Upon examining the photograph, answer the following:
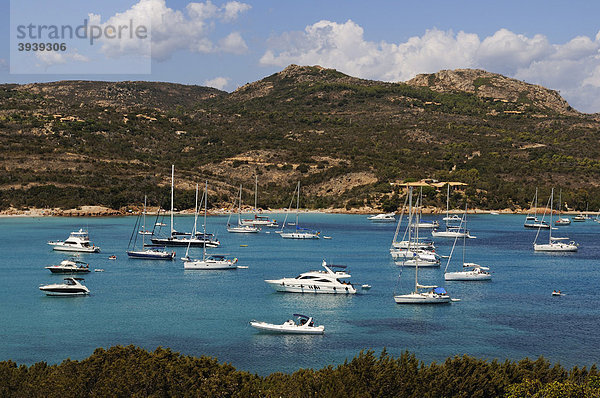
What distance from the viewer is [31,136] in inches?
6604

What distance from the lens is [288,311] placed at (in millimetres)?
51219

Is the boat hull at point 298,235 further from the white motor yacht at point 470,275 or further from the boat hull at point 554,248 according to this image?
the white motor yacht at point 470,275

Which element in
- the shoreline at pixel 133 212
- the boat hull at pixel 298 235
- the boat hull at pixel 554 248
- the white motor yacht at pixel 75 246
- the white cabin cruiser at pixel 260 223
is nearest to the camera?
the white motor yacht at pixel 75 246

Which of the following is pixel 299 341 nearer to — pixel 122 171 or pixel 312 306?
pixel 312 306

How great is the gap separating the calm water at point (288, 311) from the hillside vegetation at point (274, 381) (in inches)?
387

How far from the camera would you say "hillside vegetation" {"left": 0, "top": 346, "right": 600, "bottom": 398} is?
25609 millimetres

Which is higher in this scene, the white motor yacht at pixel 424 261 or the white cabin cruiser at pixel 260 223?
the white cabin cruiser at pixel 260 223

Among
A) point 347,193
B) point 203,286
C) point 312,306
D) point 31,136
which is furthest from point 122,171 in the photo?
point 312,306

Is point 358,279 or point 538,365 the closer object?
point 538,365

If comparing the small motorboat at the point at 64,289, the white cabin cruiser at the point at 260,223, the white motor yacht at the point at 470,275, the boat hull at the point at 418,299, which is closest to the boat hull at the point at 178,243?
the white cabin cruiser at the point at 260,223

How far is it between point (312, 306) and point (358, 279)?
14.1 meters

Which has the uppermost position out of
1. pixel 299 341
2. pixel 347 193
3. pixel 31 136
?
pixel 31 136

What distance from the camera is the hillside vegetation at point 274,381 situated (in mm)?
25609

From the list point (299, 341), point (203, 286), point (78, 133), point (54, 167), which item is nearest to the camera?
point (299, 341)
